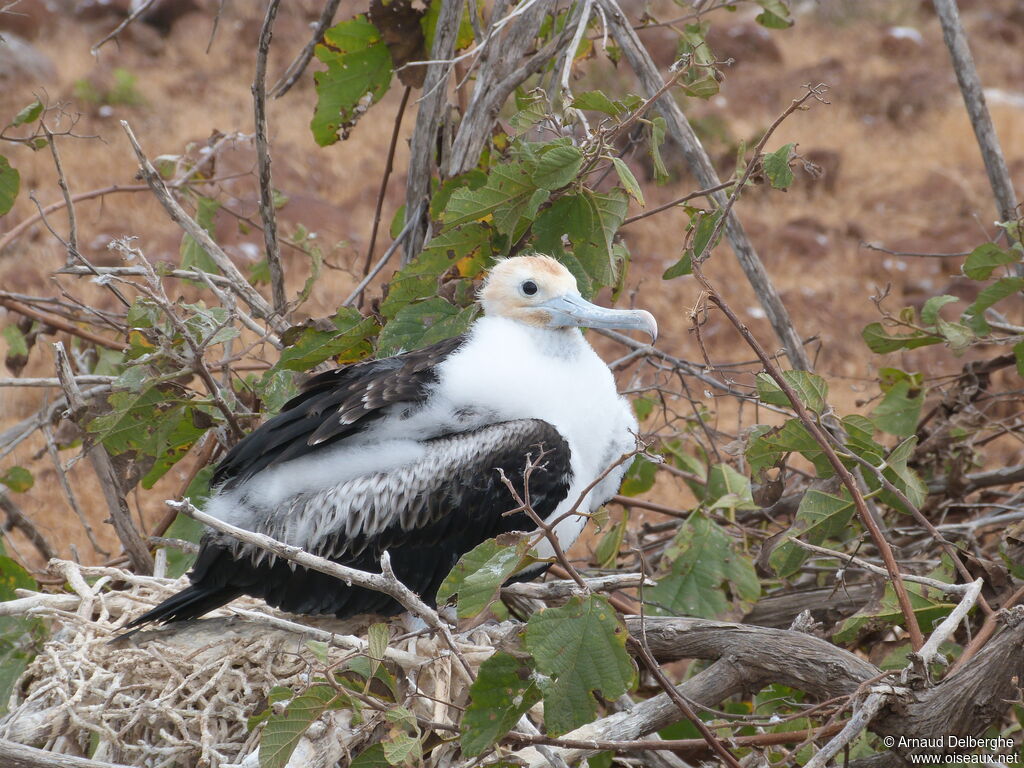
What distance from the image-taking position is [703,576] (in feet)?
7.75

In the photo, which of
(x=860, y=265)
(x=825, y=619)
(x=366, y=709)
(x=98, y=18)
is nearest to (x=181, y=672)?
(x=366, y=709)

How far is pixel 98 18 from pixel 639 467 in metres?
8.22

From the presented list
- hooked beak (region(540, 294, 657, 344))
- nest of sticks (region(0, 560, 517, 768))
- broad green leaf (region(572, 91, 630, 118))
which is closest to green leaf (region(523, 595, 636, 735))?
nest of sticks (region(0, 560, 517, 768))

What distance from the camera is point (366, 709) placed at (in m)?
1.68

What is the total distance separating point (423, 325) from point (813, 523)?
2.75 ft

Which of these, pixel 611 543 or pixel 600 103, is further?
pixel 611 543

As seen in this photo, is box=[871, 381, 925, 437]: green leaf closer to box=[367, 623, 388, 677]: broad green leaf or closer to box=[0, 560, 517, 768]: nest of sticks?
box=[0, 560, 517, 768]: nest of sticks

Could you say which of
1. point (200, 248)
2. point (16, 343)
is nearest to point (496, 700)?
point (200, 248)

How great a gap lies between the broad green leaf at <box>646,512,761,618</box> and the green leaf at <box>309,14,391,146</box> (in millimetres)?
1184

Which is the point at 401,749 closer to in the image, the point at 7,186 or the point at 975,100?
the point at 7,186

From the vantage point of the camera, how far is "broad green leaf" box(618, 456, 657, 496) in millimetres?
2664

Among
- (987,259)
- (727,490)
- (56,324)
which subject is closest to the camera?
(987,259)

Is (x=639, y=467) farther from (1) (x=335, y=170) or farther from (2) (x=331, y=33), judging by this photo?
(1) (x=335, y=170)

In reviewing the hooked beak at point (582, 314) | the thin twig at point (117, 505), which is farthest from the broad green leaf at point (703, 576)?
the thin twig at point (117, 505)
